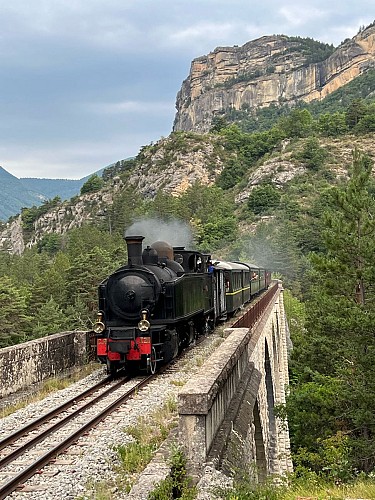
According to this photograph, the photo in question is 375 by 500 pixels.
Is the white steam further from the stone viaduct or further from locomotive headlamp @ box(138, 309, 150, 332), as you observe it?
locomotive headlamp @ box(138, 309, 150, 332)

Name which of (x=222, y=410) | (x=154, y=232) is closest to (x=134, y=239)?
(x=222, y=410)

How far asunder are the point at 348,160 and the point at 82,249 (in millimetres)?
53288

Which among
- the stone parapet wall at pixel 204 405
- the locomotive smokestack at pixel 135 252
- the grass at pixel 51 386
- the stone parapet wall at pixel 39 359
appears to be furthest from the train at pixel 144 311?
the stone parapet wall at pixel 204 405

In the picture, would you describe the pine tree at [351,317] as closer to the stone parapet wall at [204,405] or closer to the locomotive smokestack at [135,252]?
the locomotive smokestack at [135,252]

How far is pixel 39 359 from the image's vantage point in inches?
506

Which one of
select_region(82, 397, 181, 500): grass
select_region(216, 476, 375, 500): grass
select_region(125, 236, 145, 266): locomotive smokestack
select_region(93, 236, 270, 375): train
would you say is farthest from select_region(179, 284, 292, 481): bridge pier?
select_region(125, 236, 145, 266): locomotive smokestack

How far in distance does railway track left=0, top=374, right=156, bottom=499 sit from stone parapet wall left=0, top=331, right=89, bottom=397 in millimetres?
1440

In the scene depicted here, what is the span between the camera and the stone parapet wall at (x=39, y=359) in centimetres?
1140

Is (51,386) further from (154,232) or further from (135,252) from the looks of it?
(154,232)

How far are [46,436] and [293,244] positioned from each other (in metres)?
64.2

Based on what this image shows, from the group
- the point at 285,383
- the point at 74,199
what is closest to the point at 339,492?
the point at 285,383

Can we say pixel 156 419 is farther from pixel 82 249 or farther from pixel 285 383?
pixel 82 249

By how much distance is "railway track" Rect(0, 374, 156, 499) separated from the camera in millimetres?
6875

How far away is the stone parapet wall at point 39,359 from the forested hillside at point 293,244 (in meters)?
5.77
